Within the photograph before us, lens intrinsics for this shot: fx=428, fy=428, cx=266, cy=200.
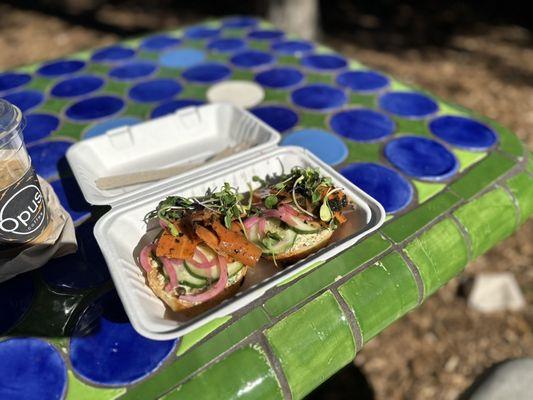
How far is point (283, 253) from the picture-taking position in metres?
1.46

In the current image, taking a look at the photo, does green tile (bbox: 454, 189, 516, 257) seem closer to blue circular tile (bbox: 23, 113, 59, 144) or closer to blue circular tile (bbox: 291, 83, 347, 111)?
blue circular tile (bbox: 291, 83, 347, 111)

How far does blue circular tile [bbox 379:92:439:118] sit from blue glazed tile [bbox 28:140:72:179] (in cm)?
181

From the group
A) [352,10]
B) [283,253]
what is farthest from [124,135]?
[352,10]

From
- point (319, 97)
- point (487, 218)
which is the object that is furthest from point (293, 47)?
point (487, 218)

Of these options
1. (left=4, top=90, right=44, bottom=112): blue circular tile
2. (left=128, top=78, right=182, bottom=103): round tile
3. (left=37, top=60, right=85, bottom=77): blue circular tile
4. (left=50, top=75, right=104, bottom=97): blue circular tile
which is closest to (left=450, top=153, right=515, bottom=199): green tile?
(left=128, top=78, right=182, bottom=103): round tile

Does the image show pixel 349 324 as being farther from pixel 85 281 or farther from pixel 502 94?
pixel 502 94

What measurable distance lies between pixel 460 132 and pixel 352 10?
23.5ft

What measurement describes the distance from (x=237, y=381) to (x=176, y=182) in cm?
83

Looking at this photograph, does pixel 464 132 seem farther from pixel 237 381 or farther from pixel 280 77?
pixel 237 381

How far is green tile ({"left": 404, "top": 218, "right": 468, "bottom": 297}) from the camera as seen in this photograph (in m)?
1.63

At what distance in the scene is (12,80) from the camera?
3.02 meters

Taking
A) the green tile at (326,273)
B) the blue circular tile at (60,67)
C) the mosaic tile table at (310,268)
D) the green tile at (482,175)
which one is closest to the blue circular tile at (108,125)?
the mosaic tile table at (310,268)

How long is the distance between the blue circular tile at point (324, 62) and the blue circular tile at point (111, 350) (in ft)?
7.39

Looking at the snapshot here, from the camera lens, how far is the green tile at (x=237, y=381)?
1227 millimetres
